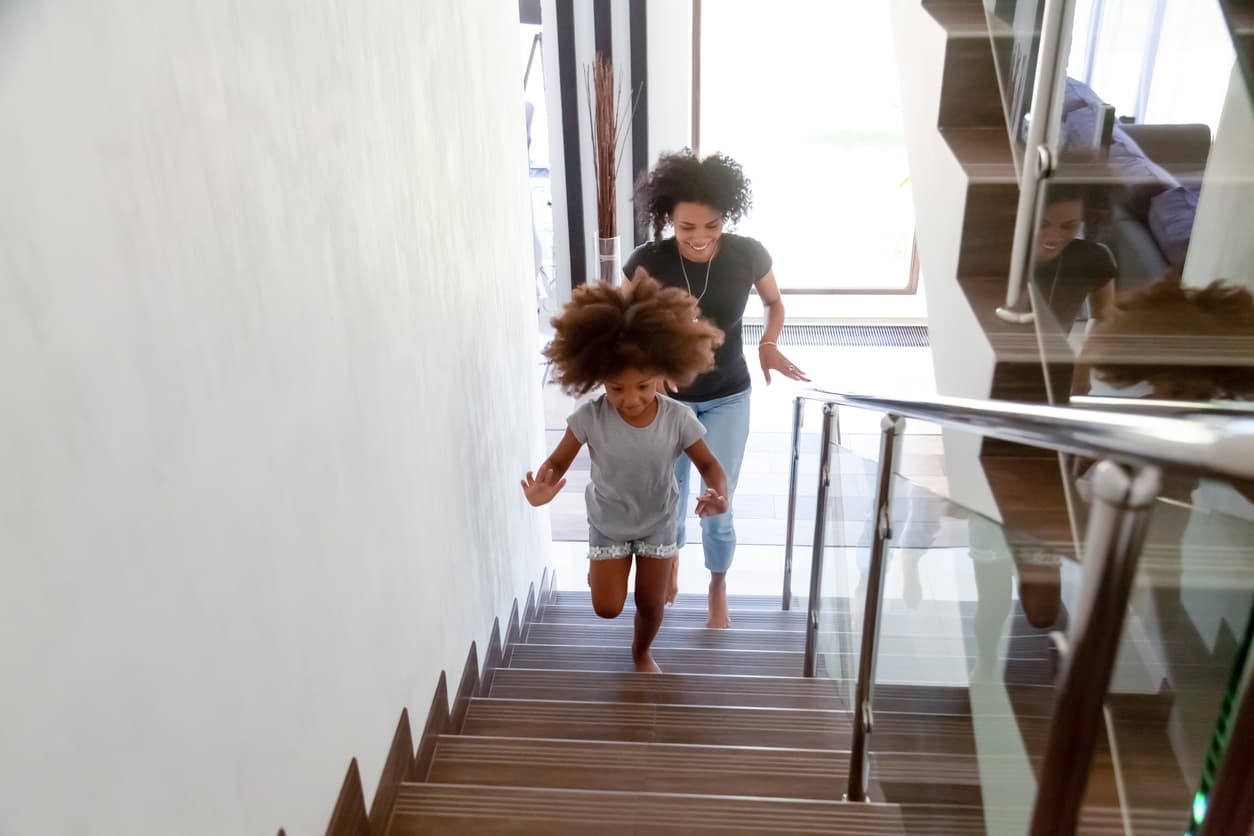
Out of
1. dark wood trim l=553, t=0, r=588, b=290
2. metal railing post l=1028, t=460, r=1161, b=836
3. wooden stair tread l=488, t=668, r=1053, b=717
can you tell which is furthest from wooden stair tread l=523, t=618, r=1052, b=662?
dark wood trim l=553, t=0, r=588, b=290

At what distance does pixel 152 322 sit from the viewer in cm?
104

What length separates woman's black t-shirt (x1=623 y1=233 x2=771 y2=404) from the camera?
3078 mm

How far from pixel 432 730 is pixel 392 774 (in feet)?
0.98

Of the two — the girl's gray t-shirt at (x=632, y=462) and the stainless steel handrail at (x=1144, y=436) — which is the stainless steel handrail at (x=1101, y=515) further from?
the girl's gray t-shirt at (x=632, y=462)

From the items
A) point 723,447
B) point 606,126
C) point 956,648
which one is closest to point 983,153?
point 723,447

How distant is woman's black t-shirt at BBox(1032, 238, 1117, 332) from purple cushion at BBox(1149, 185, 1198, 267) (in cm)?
11

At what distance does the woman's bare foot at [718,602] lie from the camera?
3.53 m

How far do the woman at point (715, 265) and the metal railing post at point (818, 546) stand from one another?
403 mm

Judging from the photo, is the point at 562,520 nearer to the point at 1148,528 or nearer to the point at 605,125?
the point at 605,125

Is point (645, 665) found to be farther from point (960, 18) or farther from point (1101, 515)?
point (960, 18)

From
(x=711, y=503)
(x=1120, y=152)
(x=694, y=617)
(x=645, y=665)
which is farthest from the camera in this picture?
(x=694, y=617)

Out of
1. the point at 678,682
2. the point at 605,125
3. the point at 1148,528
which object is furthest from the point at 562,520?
the point at 1148,528

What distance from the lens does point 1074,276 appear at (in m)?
2.28

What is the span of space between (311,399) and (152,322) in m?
0.46
